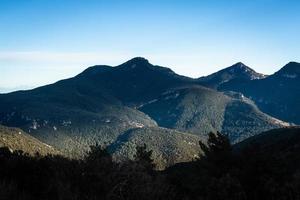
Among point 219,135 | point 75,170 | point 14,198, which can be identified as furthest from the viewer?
point 219,135

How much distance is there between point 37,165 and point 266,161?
20.4 meters

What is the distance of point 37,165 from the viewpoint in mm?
36000

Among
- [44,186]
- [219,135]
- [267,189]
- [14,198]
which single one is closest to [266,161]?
[267,189]

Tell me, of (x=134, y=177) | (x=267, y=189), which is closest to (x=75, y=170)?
(x=134, y=177)

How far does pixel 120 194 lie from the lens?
86.0 ft

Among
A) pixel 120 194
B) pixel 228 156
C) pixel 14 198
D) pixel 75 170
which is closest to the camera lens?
pixel 14 198

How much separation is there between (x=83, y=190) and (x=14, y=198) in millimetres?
6509

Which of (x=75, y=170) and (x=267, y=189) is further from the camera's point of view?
(x=267, y=189)

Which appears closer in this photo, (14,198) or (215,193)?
(14,198)

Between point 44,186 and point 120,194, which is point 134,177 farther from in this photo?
point 44,186

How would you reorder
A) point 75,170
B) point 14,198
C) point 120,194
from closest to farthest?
point 14,198, point 120,194, point 75,170

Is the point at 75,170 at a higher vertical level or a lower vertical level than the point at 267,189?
higher

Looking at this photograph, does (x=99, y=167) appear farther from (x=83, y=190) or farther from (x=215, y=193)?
(x=215, y=193)

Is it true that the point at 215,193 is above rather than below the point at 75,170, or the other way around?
below
